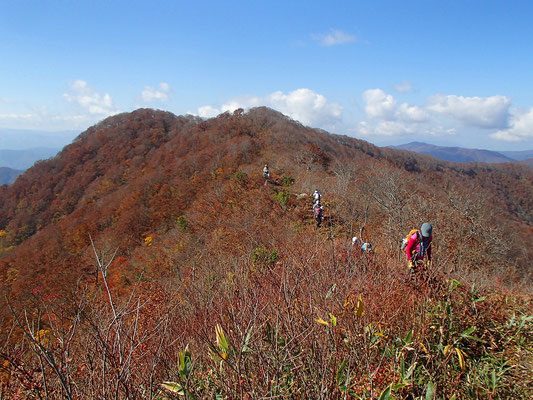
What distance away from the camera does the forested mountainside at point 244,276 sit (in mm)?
2000

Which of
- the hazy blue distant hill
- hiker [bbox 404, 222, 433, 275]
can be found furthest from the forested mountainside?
the hazy blue distant hill

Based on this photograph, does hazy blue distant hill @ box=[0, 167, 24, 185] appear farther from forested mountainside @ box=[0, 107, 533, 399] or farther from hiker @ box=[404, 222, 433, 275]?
hiker @ box=[404, 222, 433, 275]

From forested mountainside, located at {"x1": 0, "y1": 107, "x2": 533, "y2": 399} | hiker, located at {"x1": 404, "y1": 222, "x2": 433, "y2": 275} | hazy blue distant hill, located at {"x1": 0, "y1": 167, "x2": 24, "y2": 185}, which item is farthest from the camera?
hazy blue distant hill, located at {"x1": 0, "y1": 167, "x2": 24, "y2": 185}

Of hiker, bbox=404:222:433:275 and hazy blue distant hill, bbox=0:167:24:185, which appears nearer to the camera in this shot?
hiker, bbox=404:222:433:275

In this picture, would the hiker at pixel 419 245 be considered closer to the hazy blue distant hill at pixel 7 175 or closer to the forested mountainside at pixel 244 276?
the forested mountainside at pixel 244 276

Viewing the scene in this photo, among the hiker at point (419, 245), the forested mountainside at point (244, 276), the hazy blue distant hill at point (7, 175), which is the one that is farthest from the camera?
the hazy blue distant hill at point (7, 175)

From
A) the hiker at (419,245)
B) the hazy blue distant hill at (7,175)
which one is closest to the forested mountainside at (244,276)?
the hiker at (419,245)

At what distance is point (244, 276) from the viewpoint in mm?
3275

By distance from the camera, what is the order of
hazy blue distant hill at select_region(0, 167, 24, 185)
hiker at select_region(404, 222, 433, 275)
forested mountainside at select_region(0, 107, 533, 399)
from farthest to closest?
1. hazy blue distant hill at select_region(0, 167, 24, 185)
2. hiker at select_region(404, 222, 433, 275)
3. forested mountainside at select_region(0, 107, 533, 399)

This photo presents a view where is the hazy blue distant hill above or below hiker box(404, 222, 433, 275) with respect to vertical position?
above

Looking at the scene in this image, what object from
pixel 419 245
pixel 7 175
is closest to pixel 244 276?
pixel 419 245

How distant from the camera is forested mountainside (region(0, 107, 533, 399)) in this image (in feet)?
6.56

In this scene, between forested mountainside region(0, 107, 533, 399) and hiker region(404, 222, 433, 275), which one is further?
hiker region(404, 222, 433, 275)

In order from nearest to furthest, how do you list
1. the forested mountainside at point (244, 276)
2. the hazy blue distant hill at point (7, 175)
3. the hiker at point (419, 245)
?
the forested mountainside at point (244, 276) < the hiker at point (419, 245) < the hazy blue distant hill at point (7, 175)
